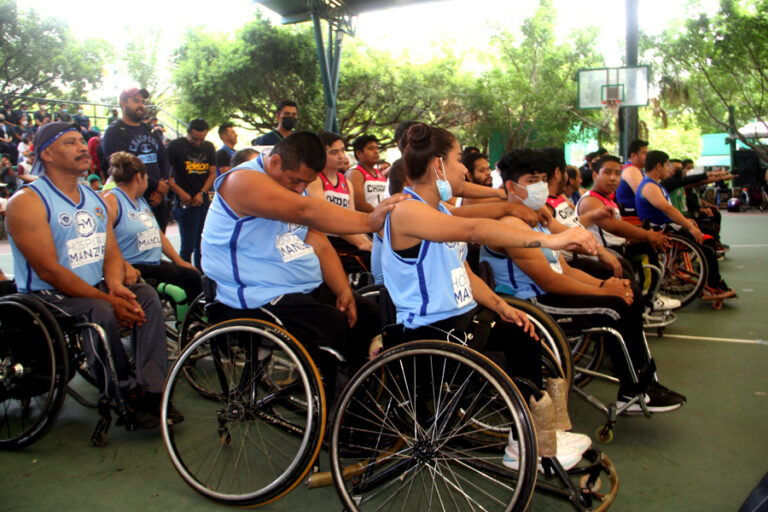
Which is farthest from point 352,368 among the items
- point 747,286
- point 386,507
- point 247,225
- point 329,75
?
point 329,75

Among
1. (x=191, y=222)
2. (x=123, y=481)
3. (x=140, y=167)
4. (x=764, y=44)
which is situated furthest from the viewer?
(x=764, y=44)

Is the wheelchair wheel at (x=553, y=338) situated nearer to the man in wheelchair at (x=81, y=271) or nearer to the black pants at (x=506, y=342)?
the black pants at (x=506, y=342)

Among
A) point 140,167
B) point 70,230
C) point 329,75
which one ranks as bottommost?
point 70,230

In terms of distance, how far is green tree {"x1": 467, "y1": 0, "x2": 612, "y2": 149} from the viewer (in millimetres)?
25266

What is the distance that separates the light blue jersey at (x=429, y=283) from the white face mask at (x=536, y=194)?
0.81 m

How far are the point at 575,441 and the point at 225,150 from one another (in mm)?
4982

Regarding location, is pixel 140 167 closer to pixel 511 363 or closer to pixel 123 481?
pixel 123 481

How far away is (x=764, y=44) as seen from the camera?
1827 cm

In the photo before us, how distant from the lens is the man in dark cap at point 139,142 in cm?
543

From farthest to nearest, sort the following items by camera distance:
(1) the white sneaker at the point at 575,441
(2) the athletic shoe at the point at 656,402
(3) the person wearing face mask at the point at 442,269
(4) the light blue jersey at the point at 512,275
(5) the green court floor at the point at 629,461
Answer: (4) the light blue jersey at the point at 512,275
(2) the athletic shoe at the point at 656,402
(5) the green court floor at the point at 629,461
(1) the white sneaker at the point at 575,441
(3) the person wearing face mask at the point at 442,269

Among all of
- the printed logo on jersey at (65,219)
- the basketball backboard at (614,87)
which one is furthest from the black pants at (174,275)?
the basketball backboard at (614,87)

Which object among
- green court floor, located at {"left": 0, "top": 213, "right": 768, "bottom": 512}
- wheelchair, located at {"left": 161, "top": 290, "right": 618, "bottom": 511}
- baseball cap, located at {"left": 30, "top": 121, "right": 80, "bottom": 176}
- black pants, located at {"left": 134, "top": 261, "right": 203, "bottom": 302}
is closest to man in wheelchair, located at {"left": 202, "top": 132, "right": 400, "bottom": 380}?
wheelchair, located at {"left": 161, "top": 290, "right": 618, "bottom": 511}

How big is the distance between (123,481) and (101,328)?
713 millimetres

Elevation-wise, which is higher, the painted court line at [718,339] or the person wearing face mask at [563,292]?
the person wearing face mask at [563,292]
